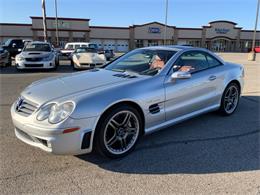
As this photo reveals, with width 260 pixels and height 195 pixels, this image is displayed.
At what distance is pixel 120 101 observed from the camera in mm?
3363

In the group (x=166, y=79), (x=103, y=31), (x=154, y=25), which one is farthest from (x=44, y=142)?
(x=154, y=25)

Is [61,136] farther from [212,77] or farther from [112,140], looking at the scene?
[212,77]

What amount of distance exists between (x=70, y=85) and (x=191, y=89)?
1.95 m

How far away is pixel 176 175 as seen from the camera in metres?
3.09

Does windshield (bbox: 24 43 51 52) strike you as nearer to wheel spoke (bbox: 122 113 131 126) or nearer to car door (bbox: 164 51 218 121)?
car door (bbox: 164 51 218 121)

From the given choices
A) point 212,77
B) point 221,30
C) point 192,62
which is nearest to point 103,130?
point 192,62

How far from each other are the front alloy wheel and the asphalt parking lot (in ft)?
0.47

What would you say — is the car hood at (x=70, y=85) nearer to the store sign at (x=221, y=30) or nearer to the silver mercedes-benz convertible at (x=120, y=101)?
the silver mercedes-benz convertible at (x=120, y=101)

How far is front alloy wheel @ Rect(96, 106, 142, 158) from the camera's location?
328 centimetres

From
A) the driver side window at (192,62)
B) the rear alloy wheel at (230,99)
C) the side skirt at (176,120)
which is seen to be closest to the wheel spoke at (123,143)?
the side skirt at (176,120)

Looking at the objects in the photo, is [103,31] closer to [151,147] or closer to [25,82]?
[25,82]

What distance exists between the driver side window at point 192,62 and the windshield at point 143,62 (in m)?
0.20

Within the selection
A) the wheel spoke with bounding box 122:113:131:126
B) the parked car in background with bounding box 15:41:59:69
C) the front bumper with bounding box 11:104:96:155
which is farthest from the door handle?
the parked car in background with bounding box 15:41:59:69

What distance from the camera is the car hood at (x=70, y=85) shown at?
10.9 feet
